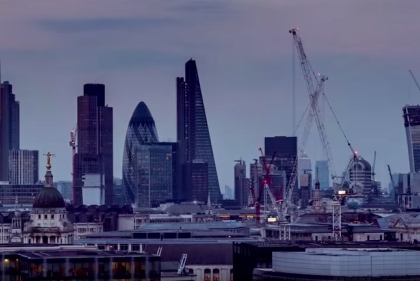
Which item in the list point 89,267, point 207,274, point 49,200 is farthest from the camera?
point 49,200

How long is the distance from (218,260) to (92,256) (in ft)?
135

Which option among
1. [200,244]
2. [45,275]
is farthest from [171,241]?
[45,275]

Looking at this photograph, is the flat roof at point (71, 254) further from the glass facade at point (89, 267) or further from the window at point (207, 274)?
the window at point (207, 274)

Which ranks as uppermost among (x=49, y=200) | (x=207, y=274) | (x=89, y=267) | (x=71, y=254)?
(x=49, y=200)

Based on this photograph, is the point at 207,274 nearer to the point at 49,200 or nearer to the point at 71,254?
the point at 49,200

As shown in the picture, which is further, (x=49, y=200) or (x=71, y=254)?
(x=49, y=200)

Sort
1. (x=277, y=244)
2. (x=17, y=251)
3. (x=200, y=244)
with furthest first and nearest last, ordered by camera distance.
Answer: (x=200, y=244) → (x=277, y=244) → (x=17, y=251)

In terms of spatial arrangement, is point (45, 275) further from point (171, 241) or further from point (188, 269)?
point (171, 241)

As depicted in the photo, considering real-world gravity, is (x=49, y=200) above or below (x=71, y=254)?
above

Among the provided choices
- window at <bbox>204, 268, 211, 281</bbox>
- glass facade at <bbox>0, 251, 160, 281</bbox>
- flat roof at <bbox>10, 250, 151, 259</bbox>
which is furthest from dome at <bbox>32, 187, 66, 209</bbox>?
glass facade at <bbox>0, 251, 160, 281</bbox>

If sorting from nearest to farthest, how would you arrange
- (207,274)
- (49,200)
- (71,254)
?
(71,254), (207,274), (49,200)

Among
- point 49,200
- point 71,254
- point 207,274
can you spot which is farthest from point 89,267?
point 49,200

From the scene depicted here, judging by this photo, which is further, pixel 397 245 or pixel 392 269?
pixel 397 245

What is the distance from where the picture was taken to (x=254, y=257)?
162 m
